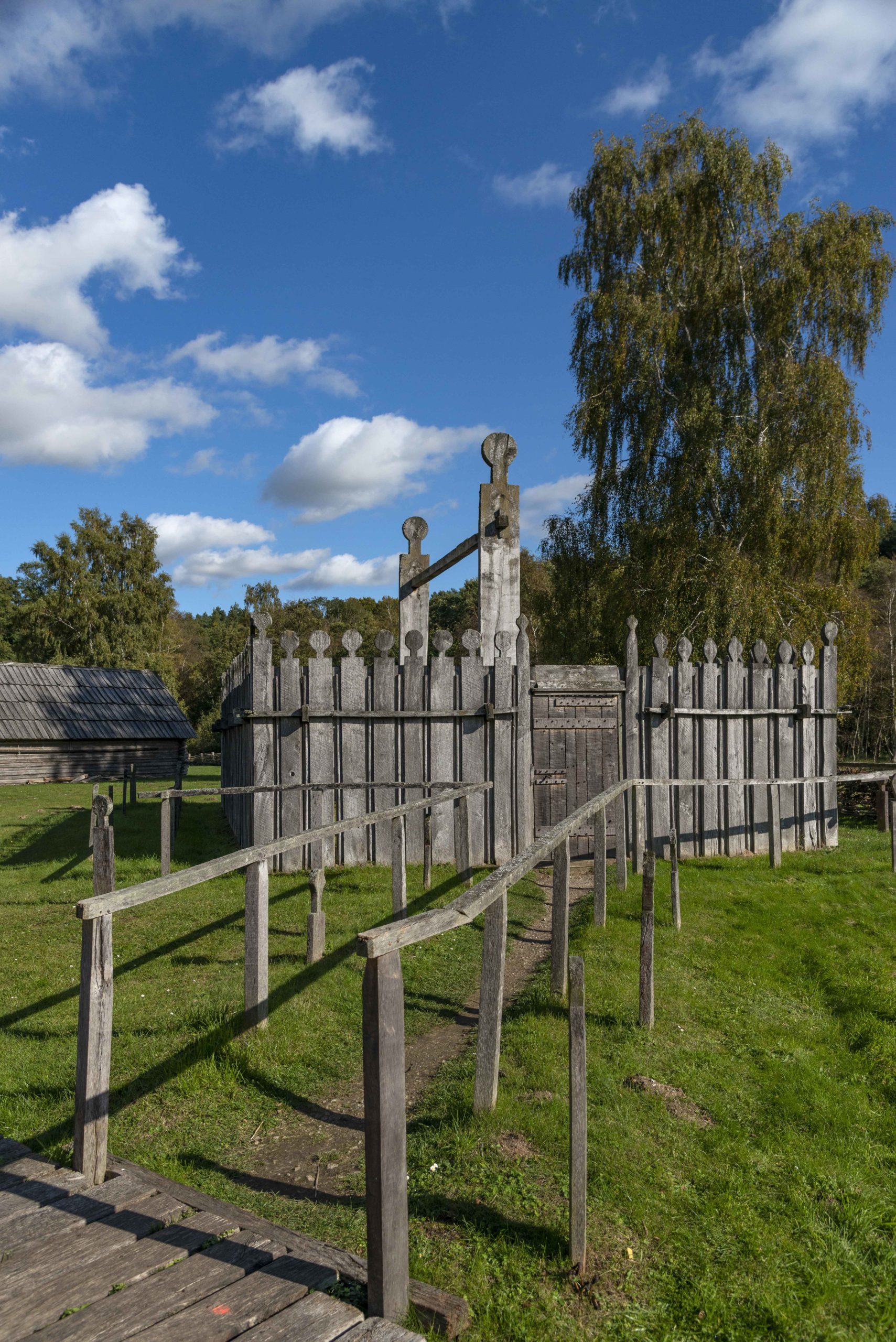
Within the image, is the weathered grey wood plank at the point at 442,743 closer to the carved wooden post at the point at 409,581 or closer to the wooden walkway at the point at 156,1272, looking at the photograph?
the carved wooden post at the point at 409,581

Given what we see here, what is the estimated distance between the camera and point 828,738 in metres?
10.4

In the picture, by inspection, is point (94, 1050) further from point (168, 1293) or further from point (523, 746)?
point (523, 746)

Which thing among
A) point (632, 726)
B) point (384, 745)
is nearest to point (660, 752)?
point (632, 726)

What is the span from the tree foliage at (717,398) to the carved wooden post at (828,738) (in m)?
5.46

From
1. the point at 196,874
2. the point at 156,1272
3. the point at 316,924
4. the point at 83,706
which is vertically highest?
the point at 83,706

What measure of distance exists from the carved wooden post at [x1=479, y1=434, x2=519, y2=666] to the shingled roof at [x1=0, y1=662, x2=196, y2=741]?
16777 mm

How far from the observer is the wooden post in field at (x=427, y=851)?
824 cm

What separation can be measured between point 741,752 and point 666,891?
2495 millimetres

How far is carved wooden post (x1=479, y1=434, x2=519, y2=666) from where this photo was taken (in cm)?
914

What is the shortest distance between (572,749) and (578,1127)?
683cm

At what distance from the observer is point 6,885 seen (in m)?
9.42

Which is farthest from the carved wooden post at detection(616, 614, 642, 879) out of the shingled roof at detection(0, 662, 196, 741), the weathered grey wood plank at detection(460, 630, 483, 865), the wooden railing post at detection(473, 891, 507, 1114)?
the shingled roof at detection(0, 662, 196, 741)

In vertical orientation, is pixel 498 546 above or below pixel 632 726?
above

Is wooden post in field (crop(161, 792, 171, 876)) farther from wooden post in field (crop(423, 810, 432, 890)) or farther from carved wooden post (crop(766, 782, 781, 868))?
carved wooden post (crop(766, 782, 781, 868))
